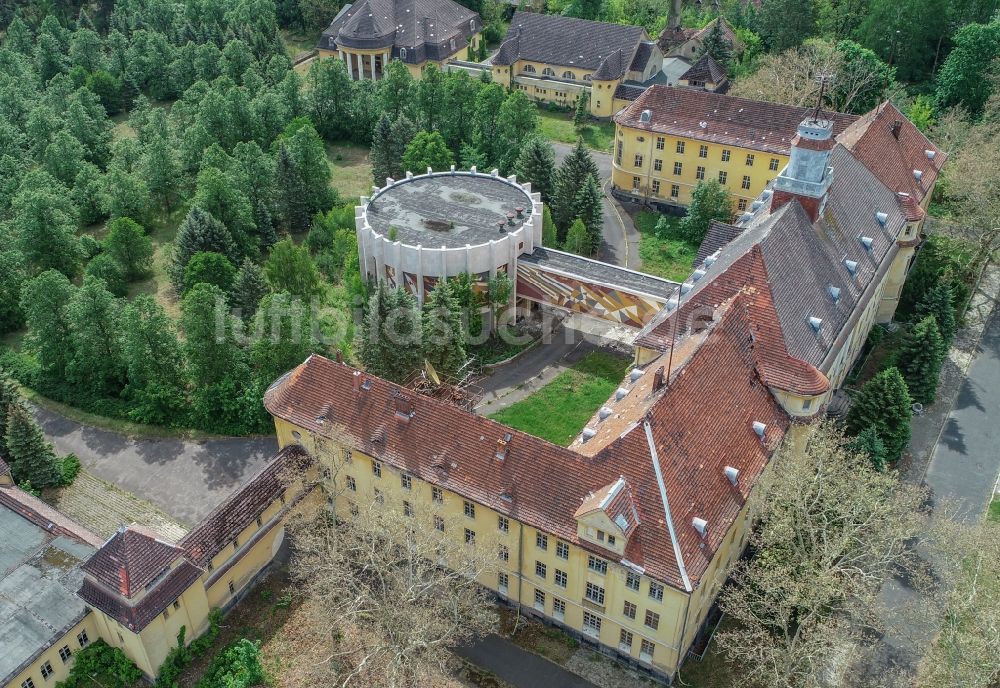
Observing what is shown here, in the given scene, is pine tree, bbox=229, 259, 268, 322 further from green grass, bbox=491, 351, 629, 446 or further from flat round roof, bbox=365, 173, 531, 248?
green grass, bbox=491, 351, 629, 446

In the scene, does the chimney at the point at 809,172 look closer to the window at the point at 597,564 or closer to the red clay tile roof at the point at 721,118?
the red clay tile roof at the point at 721,118

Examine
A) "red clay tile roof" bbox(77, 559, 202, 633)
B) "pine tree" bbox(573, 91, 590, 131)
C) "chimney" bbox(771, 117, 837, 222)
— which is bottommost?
"red clay tile roof" bbox(77, 559, 202, 633)

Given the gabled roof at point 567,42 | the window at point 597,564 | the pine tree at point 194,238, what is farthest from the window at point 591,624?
the gabled roof at point 567,42

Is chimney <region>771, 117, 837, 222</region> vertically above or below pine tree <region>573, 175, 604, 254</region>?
above

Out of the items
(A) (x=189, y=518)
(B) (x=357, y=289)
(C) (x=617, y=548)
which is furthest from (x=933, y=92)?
(A) (x=189, y=518)

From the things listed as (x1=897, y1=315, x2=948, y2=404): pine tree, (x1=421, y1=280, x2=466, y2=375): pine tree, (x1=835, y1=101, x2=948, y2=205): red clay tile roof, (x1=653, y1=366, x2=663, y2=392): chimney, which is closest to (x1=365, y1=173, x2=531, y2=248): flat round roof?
(x1=421, y1=280, x2=466, y2=375): pine tree

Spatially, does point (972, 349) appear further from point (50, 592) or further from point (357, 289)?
point (50, 592)

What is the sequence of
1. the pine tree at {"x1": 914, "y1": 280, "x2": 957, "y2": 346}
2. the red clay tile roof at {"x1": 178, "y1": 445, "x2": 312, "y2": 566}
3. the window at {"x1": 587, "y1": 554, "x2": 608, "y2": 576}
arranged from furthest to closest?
the pine tree at {"x1": 914, "y1": 280, "x2": 957, "y2": 346}
the red clay tile roof at {"x1": 178, "y1": 445, "x2": 312, "y2": 566}
the window at {"x1": 587, "y1": 554, "x2": 608, "y2": 576}
